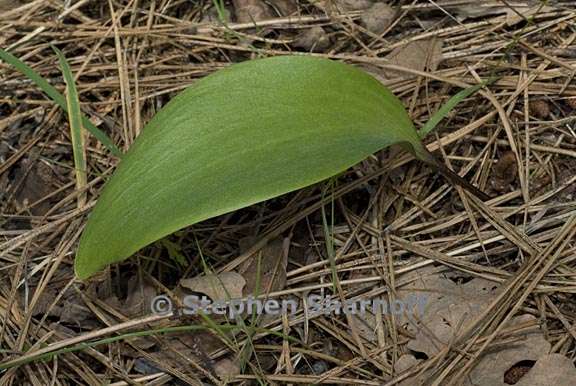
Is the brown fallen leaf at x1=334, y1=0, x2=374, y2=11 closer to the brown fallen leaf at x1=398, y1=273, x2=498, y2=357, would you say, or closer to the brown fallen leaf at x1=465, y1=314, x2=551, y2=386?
the brown fallen leaf at x1=398, y1=273, x2=498, y2=357

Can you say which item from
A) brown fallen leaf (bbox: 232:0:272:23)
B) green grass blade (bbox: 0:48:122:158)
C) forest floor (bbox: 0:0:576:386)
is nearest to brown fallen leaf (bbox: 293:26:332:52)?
forest floor (bbox: 0:0:576:386)

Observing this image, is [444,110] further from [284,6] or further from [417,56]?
[284,6]

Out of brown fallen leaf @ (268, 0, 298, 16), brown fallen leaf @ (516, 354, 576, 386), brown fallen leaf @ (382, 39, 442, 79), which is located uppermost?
brown fallen leaf @ (268, 0, 298, 16)

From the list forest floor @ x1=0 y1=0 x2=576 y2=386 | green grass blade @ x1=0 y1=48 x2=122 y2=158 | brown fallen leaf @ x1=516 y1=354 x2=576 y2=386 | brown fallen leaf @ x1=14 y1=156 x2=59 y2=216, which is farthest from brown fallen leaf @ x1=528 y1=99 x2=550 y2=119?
brown fallen leaf @ x1=14 y1=156 x2=59 y2=216

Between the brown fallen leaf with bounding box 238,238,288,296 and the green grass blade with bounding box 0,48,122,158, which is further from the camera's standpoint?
the green grass blade with bounding box 0,48,122,158

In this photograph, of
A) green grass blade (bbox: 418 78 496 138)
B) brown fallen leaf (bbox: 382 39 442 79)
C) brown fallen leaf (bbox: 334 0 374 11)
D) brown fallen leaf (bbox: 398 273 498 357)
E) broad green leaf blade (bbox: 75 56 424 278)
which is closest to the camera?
broad green leaf blade (bbox: 75 56 424 278)

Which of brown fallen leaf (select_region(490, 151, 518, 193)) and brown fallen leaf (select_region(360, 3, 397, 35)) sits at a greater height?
brown fallen leaf (select_region(360, 3, 397, 35))

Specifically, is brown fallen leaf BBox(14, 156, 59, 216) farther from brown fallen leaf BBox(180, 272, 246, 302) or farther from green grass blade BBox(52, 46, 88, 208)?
brown fallen leaf BBox(180, 272, 246, 302)

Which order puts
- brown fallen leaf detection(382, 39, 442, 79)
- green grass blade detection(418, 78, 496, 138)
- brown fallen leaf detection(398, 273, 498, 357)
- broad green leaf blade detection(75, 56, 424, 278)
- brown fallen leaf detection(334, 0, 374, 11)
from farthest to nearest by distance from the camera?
brown fallen leaf detection(334, 0, 374, 11) → brown fallen leaf detection(382, 39, 442, 79) → green grass blade detection(418, 78, 496, 138) → brown fallen leaf detection(398, 273, 498, 357) → broad green leaf blade detection(75, 56, 424, 278)
